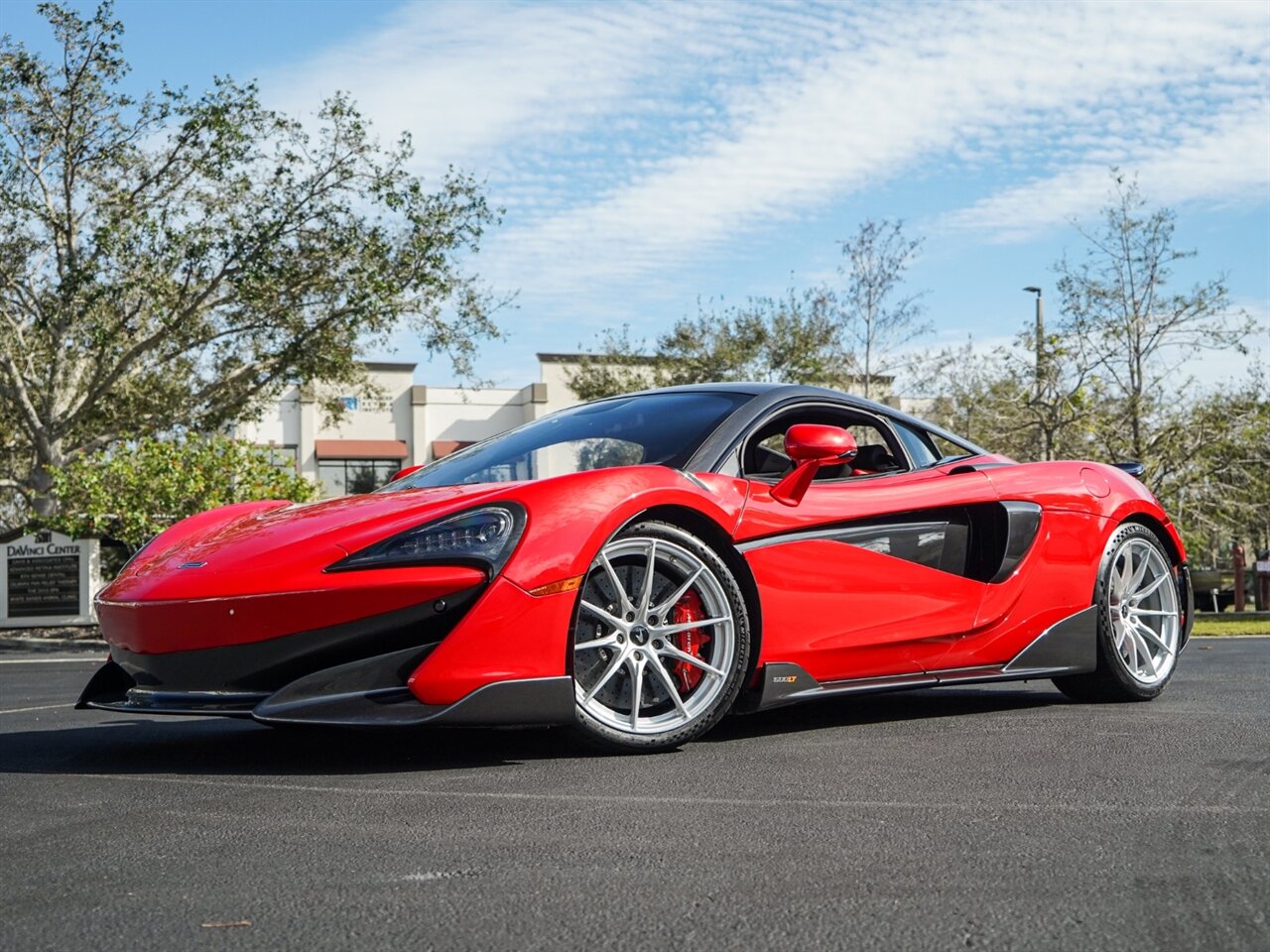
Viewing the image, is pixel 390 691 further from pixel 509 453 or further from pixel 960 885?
pixel 960 885

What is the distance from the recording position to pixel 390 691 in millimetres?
3830

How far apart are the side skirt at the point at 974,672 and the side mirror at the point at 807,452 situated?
584 millimetres

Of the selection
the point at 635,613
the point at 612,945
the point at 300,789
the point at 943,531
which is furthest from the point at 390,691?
the point at 943,531

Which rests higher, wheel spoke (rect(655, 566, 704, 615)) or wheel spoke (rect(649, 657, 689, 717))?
wheel spoke (rect(655, 566, 704, 615))

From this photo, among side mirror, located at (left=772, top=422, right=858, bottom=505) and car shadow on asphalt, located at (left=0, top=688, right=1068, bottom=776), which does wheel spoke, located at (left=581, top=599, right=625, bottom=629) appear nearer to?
car shadow on asphalt, located at (left=0, top=688, right=1068, bottom=776)

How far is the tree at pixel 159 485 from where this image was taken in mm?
18938

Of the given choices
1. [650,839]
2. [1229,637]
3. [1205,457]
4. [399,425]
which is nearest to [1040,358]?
[1205,457]


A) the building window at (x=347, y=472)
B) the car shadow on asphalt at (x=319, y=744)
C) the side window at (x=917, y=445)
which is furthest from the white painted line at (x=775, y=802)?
the building window at (x=347, y=472)

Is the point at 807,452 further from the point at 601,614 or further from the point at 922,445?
the point at 922,445

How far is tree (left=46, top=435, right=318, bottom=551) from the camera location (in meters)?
18.9

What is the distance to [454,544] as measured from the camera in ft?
13.1

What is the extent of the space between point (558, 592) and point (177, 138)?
65.5 feet

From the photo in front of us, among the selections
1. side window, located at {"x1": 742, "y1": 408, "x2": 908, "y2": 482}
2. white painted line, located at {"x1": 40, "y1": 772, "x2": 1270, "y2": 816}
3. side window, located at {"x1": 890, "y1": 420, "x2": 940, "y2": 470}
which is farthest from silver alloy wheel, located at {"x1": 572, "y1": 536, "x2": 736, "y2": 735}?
side window, located at {"x1": 890, "y1": 420, "x2": 940, "y2": 470}

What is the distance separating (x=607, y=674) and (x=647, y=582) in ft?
1.01
